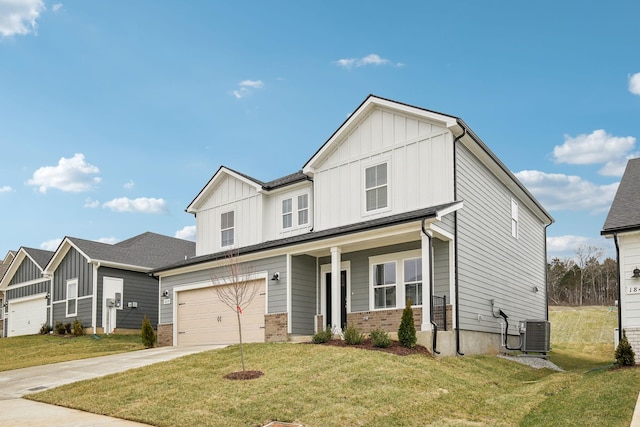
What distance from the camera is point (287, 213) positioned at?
67.8 feet

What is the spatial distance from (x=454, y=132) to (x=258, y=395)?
9.47 meters

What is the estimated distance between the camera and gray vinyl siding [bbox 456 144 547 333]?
55.6 ft

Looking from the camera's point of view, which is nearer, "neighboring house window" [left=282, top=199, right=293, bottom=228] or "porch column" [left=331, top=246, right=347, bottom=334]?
"porch column" [left=331, top=246, right=347, bottom=334]

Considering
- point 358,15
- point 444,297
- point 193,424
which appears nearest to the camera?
point 193,424

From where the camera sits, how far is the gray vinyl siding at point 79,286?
27.5 m

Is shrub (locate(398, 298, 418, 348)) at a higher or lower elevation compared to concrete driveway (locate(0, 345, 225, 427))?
higher

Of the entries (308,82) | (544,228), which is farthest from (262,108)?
(544,228)

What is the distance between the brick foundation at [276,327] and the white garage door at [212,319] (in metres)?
0.33

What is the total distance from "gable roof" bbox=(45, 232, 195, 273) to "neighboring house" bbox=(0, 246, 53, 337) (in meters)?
1.92

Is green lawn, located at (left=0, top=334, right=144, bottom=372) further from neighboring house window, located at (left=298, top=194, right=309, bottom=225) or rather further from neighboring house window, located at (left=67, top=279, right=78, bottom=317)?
neighboring house window, located at (left=298, top=194, right=309, bottom=225)

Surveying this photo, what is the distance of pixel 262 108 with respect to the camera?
18.4m

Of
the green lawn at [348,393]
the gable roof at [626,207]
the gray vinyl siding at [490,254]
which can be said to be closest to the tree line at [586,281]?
the gray vinyl siding at [490,254]

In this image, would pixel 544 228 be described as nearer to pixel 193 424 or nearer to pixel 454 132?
pixel 454 132

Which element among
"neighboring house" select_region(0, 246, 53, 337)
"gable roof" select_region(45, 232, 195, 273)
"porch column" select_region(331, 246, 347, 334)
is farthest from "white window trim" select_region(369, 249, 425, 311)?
"neighboring house" select_region(0, 246, 53, 337)
